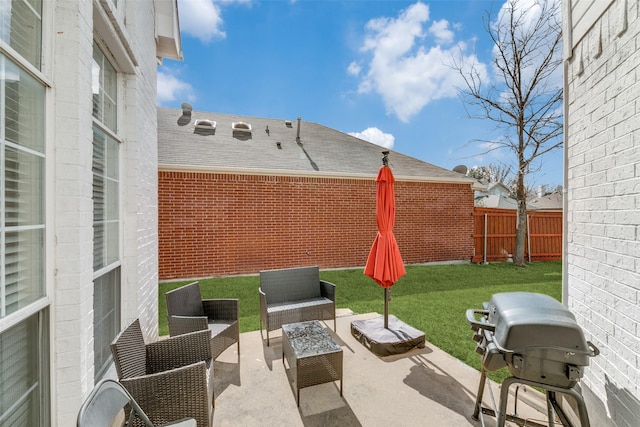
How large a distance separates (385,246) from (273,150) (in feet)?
22.8

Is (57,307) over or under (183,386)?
over

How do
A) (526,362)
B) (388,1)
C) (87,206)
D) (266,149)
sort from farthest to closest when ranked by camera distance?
(266,149), (388,1), (87,206), (526,362)

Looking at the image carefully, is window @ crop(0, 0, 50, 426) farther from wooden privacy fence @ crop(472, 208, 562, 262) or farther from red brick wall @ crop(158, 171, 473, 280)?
wooden privacy fence @ crop(472, 208, 562, 262)

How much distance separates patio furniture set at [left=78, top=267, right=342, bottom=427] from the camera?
199 centimetres

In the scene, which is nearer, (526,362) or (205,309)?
(526,362)

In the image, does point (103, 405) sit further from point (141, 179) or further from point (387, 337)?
point (387, 337)

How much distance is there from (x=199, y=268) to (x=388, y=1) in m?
8.98

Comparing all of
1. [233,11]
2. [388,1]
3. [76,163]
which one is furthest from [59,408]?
[388,1]

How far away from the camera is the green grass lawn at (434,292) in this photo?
460 cm

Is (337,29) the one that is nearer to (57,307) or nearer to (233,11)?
(233,11)

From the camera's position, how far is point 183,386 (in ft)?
6.91

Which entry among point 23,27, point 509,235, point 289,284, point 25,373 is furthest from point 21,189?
point 509,235

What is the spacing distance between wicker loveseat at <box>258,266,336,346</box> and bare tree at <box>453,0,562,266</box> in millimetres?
9895

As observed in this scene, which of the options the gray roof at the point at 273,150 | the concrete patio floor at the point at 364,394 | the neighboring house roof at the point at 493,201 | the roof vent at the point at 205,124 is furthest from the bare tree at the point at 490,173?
the concrete patio floor at the point at 364,394
